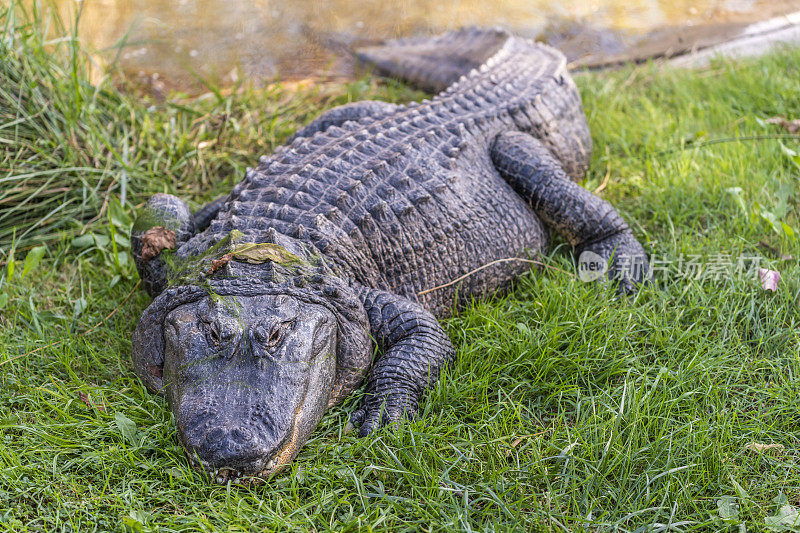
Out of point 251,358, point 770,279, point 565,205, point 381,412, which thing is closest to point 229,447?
point 251,358

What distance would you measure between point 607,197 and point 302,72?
3261 millimetres

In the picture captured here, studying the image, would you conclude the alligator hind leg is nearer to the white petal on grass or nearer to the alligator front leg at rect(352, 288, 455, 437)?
the alligator front leg at rect(352, 288, 455, 437)

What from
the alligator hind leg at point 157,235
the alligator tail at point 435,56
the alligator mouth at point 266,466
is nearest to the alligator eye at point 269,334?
the alligator mouth at point 266,466

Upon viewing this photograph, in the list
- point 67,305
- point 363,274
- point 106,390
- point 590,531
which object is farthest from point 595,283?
point 67,305

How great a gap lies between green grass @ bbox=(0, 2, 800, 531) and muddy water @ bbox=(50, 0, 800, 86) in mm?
1617

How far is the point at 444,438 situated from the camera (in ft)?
8.87

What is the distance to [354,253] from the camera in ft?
10.4

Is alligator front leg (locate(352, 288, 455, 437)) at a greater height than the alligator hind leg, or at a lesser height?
lesser

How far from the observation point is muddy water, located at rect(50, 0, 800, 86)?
6438mm

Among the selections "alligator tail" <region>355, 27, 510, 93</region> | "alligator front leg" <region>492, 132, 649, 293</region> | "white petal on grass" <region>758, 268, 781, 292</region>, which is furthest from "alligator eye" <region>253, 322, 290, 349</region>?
"alligator tail" <region>355, 27, 510, 93</region>

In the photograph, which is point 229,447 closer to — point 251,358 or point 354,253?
point 251,358

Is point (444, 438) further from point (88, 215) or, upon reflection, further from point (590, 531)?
point (88, 215)

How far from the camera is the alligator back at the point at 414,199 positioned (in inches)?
124

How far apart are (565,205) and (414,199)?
102 centimetres
